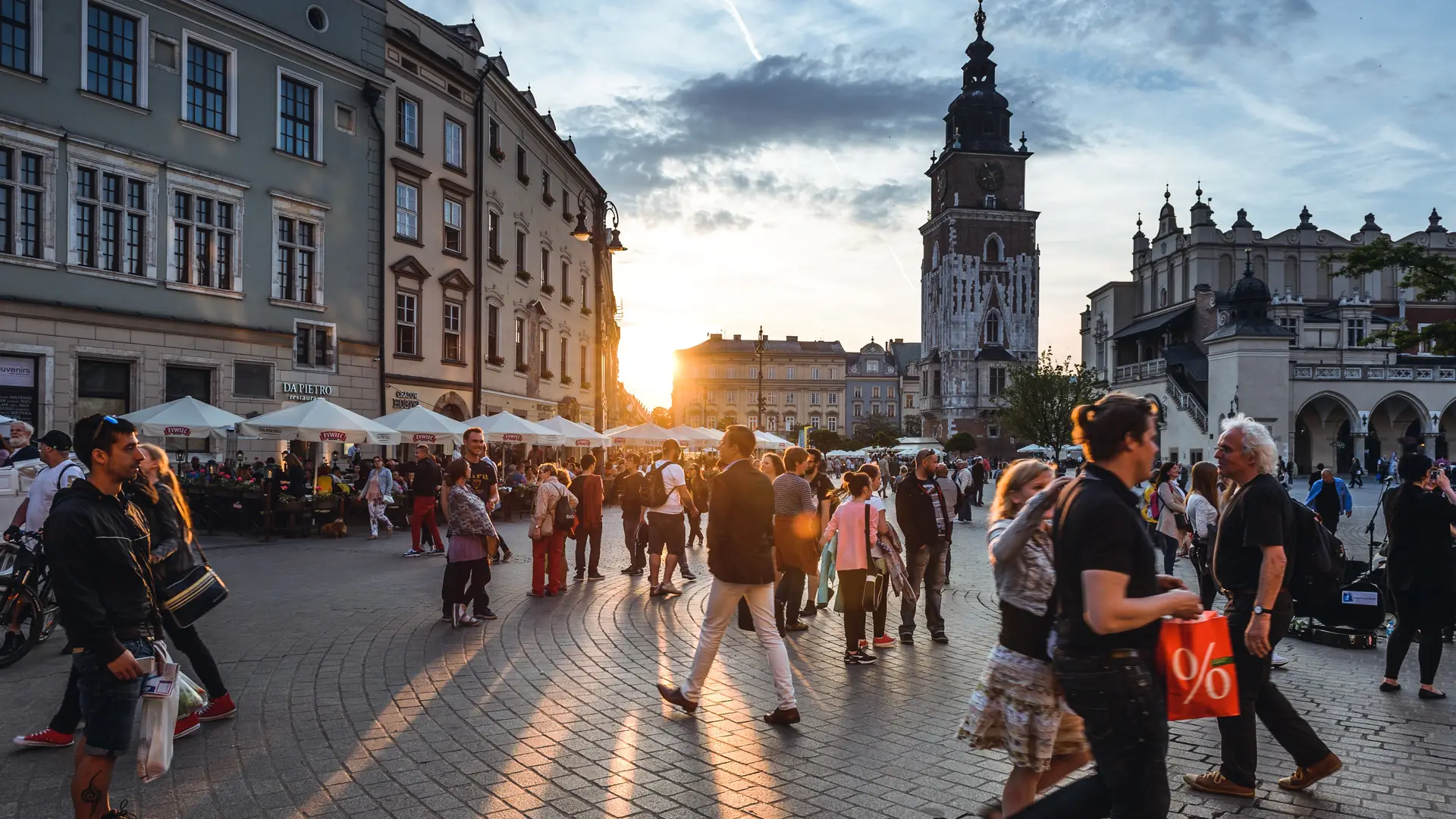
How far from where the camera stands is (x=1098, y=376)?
78.1 meters

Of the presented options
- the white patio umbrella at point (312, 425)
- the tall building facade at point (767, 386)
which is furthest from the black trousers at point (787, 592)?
the tall building facade at point (767, 386)

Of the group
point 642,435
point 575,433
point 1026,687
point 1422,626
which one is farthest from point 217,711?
point 642,435

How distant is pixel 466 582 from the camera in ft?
33.4

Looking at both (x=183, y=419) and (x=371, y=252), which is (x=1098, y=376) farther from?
(x=183, y=419)

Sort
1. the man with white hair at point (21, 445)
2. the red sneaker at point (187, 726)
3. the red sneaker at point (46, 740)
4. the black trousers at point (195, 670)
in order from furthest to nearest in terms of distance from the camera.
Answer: the man with white hair at point (21, 445)
the red sneaker at point (187, 726)
the black trousers at point (195, 670)
the red sneaker at point (46, 740)

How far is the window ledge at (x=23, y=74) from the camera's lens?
20.2m

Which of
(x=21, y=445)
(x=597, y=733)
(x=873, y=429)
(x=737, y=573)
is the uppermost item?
(x=873, y=429)

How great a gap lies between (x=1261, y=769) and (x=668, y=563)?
826 cm

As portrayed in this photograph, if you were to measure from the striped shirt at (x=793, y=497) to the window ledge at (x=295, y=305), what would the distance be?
20.3m

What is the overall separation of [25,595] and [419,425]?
14.7 meters

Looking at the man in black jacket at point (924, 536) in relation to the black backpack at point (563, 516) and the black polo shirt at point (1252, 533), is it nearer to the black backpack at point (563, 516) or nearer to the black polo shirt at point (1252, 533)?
the black backpack at point (563, 516)

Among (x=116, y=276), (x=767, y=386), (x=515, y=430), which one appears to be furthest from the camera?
(x=767, y=386)

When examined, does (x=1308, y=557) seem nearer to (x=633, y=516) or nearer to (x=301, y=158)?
(x=633, y=516)

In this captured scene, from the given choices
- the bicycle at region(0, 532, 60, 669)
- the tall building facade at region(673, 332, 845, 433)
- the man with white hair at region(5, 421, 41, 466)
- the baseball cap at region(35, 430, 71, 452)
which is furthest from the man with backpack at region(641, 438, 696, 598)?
the tall building facade at region(673, 332, 845, 433)
